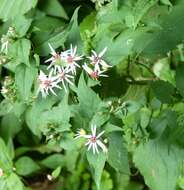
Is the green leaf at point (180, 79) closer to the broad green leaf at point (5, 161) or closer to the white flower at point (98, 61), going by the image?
the white flower at point (98, 61)

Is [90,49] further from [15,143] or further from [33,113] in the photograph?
[15,143]

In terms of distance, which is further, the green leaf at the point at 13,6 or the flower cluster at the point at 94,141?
the green leaf at the point at 13,6

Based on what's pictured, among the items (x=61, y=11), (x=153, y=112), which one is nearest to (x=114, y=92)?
(x=153, y=112)

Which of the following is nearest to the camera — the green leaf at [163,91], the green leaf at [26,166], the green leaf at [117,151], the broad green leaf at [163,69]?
the green leaf at [117,151]

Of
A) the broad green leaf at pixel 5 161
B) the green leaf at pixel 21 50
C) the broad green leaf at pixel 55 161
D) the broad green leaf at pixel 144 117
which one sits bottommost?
the broad green leaf at pixel 55 161

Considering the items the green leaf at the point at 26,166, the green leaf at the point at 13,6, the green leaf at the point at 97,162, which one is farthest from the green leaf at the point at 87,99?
the green leaf at the point at 26,166

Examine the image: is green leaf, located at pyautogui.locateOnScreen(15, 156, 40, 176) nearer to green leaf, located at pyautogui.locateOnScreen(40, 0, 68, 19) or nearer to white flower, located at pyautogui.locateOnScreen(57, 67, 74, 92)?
green leaf, located at pyautogui.locateOnScreen(40, 0, 68, 19)

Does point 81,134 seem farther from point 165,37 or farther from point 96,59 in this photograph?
point 165,37
